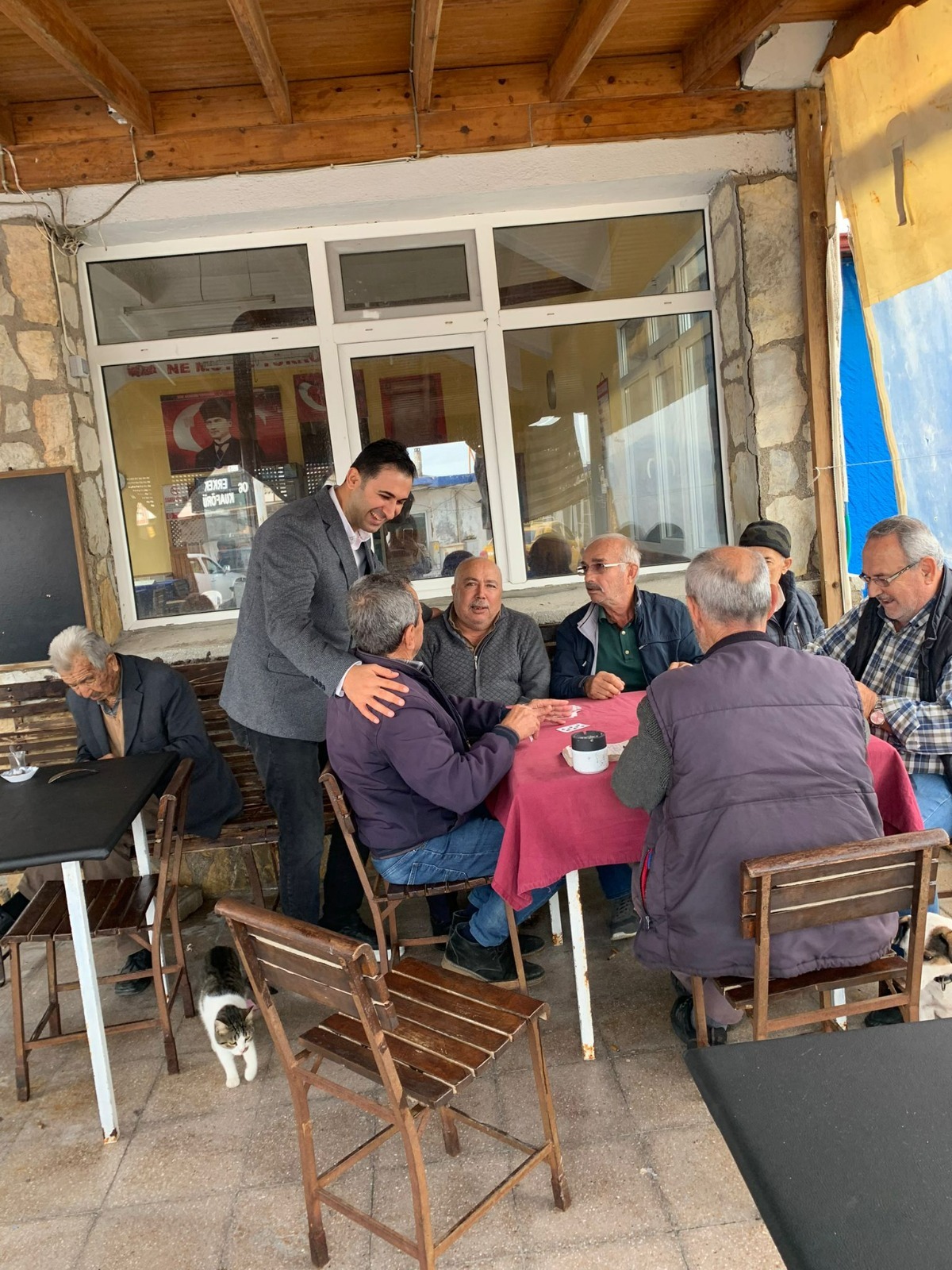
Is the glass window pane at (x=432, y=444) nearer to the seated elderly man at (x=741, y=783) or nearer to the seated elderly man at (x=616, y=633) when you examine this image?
the seated elderly man at (x=616, y=633)

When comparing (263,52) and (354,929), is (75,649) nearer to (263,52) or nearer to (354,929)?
(354,929)

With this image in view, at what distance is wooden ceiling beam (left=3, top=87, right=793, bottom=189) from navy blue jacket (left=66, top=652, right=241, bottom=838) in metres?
2.29

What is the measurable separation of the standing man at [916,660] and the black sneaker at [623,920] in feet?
3.80

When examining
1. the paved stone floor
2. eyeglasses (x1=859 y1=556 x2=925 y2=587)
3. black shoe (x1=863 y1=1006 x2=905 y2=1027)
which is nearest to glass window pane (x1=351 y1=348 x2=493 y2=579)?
eyeglasses (x1=859 y1=556 x2=925 y2=587)

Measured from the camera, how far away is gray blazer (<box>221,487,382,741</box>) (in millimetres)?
3148

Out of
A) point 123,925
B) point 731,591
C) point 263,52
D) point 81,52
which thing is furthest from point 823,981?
point 81,52

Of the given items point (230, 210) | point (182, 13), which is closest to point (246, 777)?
point (230, 210)

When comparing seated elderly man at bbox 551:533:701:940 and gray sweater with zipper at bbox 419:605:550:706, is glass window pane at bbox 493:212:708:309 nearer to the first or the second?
seated elderly man at bbox 551:533:701:940

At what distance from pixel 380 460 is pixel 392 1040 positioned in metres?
1.92

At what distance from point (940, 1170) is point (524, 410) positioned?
4.08m

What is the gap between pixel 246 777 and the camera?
420 cm

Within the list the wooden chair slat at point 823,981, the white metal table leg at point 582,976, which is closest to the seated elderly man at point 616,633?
the white metal table leg at point 582,976

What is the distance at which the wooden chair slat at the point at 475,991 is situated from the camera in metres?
2.06

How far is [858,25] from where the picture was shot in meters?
3.88
